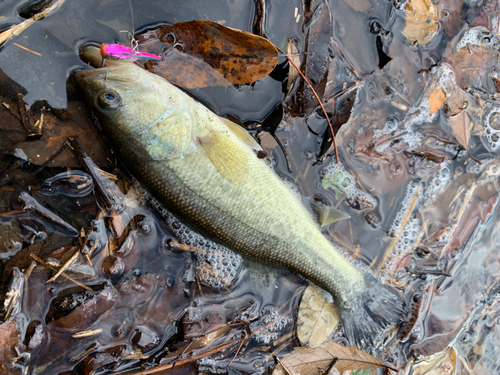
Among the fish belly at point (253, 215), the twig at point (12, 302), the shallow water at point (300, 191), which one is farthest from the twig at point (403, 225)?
the twig at point (12, 302)

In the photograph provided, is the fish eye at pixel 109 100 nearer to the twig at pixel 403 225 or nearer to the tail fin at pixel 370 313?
the tail fin at pixel 370 313

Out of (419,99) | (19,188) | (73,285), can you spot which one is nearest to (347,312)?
(419,99)

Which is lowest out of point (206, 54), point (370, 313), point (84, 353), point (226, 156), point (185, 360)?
point (84, 353)

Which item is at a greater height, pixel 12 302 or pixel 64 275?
pixel 64 275

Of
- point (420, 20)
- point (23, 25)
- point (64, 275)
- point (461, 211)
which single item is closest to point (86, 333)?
point (64, 275)

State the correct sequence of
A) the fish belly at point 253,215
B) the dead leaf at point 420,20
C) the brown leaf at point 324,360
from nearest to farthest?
the fish belly at point 253,215
the brown leaf at point 324,360
the dead leaf at point 420,20

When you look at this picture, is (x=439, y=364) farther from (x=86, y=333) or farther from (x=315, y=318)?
(x=86, y=333)

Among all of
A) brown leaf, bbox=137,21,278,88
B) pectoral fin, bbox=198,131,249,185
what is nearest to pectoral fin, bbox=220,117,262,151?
pectoral fin, bbox=198,131,249,185
